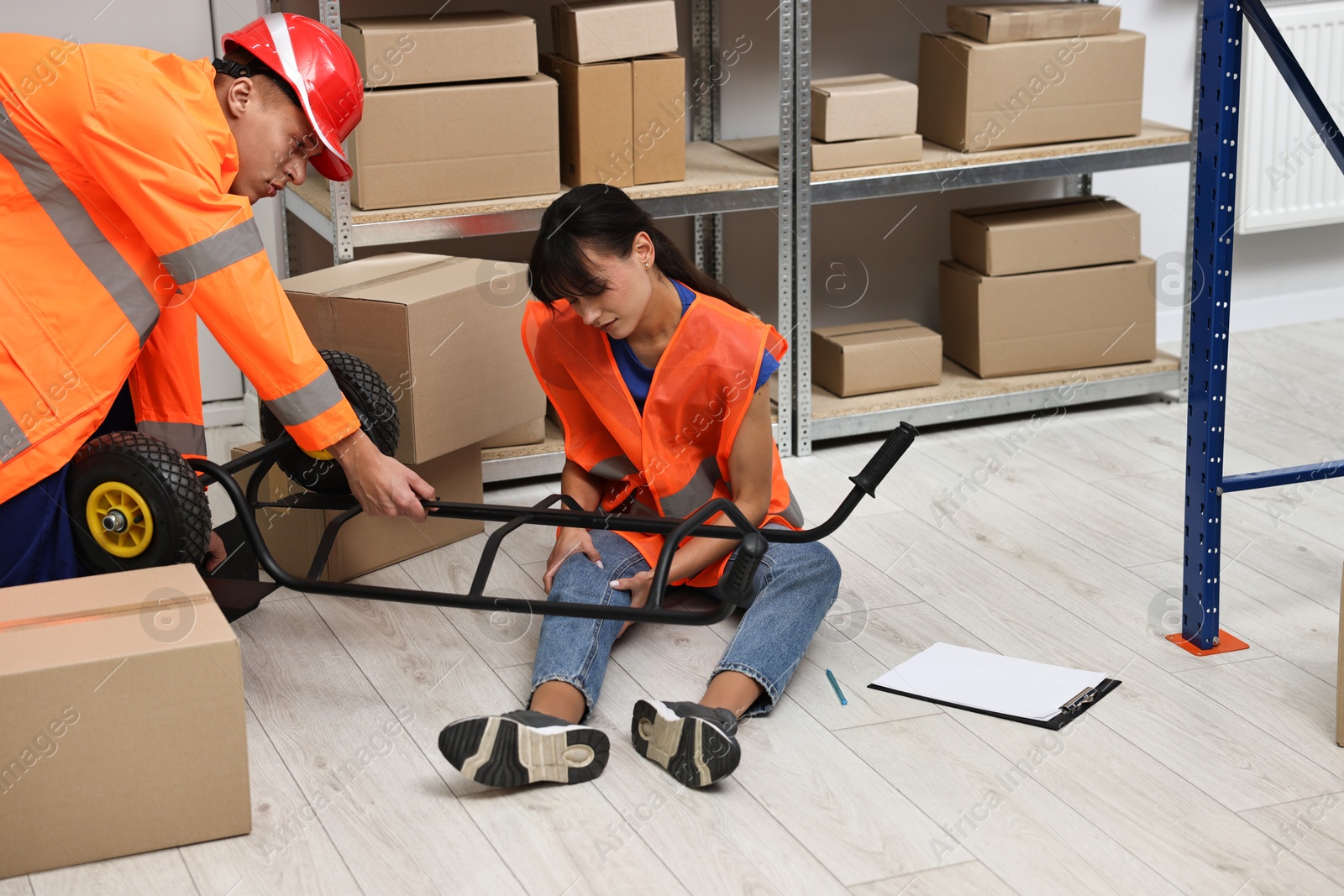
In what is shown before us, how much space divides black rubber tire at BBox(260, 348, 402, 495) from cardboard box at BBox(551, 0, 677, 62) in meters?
0.95

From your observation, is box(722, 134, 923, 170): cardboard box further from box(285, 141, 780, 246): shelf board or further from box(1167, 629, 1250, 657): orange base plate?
box(1167, 629, 1250, 657): orange base plate

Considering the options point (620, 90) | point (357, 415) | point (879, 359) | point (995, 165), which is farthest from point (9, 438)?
point (995, 165)

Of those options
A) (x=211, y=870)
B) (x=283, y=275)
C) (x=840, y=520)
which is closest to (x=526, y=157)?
(x=283, y=275)

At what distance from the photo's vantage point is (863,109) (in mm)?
3205

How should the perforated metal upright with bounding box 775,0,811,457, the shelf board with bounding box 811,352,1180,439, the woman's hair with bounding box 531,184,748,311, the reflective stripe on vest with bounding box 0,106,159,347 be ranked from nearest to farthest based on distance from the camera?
1. the reflective stripe on vest with bounding box 0,106,159,347
2. the woman's hair with bounding box 531,184,748,311
3. the perforated metal upright with bounding box 775,0,811,457
4. the shelf board with bounding box 811,352,1180,439

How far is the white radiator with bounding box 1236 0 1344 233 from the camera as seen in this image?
396 centimetres

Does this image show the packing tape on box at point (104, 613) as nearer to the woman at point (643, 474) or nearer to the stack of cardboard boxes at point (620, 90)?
the woman at point (643, 474)

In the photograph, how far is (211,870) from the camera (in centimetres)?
179

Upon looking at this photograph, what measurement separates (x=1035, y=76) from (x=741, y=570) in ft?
6.68

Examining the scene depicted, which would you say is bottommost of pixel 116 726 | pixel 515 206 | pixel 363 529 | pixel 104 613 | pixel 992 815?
pixel 992 815

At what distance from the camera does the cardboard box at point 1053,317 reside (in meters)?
3.48

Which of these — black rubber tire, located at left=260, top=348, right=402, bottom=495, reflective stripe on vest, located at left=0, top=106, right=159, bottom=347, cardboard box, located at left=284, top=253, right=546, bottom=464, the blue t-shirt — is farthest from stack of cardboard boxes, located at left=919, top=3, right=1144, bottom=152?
reflective stripe on vest, located at left=0, top=106, right=159, bottom=347

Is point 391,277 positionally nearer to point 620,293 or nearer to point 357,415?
point 357,415

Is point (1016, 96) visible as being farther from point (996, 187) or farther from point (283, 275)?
point (283, 275)
